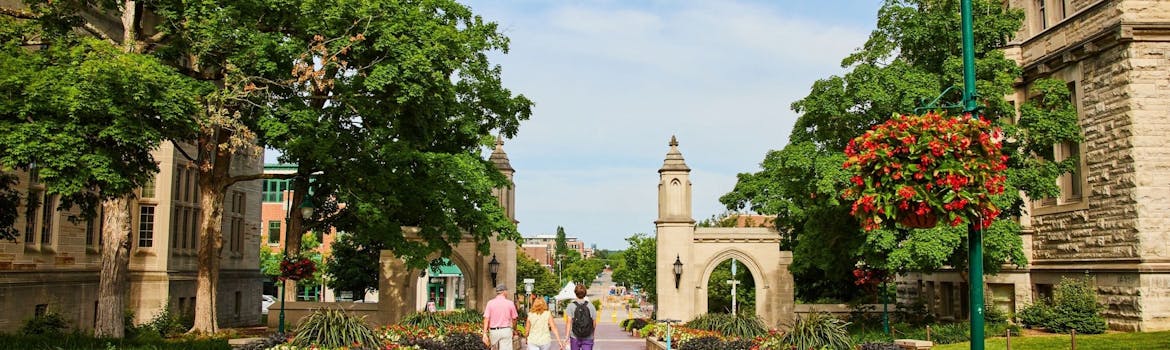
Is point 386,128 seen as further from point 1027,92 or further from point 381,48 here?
point 1027,92

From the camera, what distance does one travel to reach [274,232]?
73125 mm

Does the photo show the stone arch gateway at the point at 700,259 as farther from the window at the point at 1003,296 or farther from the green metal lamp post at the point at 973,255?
the green metal lamp post at the point at 973,255

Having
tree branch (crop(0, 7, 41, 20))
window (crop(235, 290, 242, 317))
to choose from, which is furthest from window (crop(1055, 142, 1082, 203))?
window (crop(235, 290, 242, 317))

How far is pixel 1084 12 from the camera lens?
23750 mm

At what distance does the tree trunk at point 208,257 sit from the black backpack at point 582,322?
1130 centimetres

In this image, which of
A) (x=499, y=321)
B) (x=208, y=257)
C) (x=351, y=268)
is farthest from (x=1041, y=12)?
(x=351, y=268)

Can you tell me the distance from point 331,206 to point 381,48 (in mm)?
14767

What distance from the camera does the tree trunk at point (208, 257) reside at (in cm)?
2191

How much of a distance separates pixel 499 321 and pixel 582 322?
51.4 inches

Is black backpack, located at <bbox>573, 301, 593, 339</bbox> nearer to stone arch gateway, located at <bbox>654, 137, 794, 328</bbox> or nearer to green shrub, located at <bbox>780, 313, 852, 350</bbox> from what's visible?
green shrub, located at <bbox>780, 313, 852, 350</bbox>

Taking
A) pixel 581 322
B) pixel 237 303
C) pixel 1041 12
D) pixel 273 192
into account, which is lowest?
pixel 237 303

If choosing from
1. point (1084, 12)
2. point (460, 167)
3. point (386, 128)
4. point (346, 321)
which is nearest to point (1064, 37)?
point (1084, 12)

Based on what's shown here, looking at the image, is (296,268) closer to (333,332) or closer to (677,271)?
(333,332)

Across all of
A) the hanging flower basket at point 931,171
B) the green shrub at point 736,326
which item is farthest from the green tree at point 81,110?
the green shrub at point 736,326
